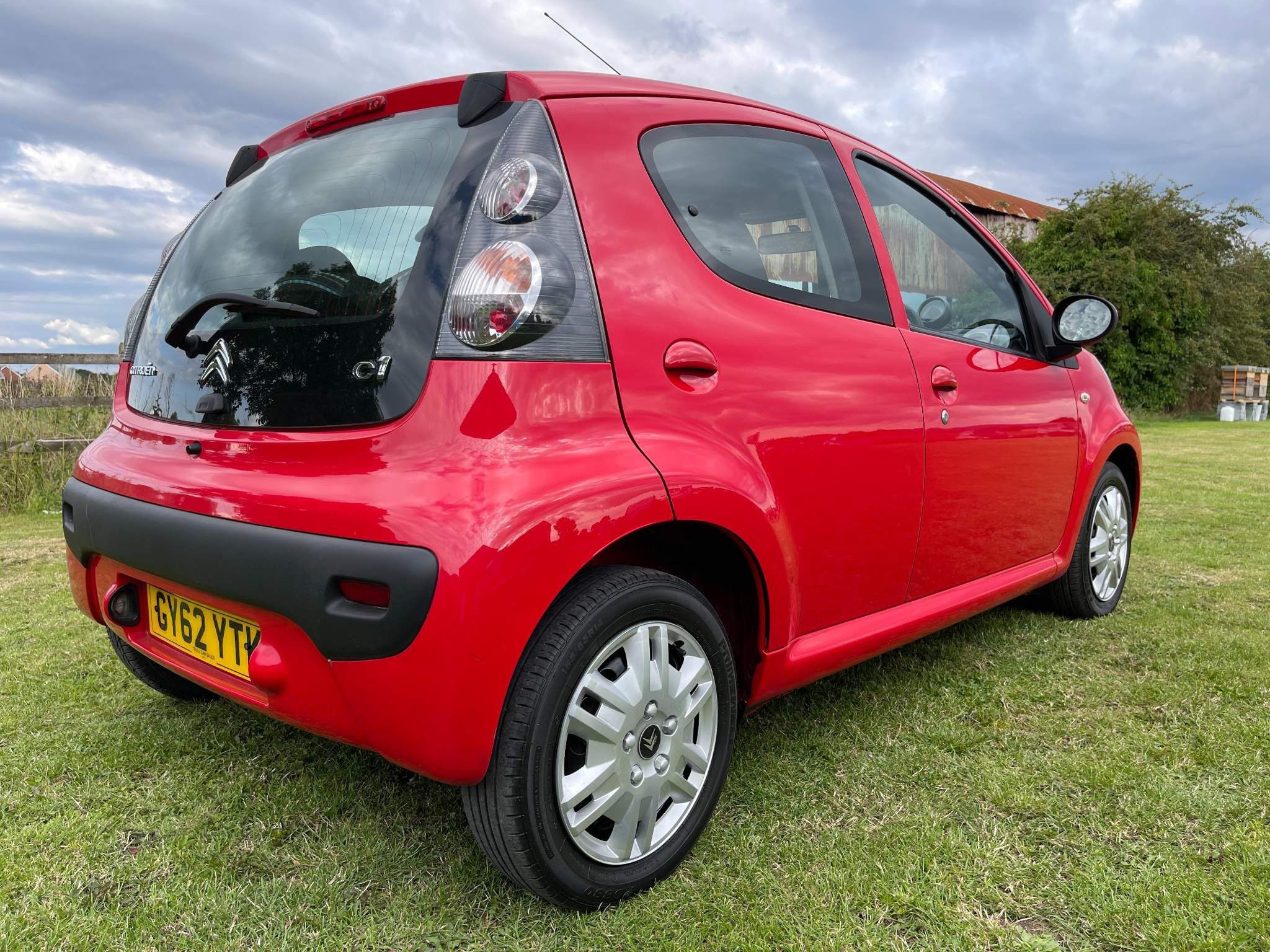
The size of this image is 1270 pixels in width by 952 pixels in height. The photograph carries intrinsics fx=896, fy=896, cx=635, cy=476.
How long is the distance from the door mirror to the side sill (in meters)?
0.82

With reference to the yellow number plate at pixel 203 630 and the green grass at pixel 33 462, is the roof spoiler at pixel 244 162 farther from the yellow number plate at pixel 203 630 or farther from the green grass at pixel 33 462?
the green grass at pixel 33 462

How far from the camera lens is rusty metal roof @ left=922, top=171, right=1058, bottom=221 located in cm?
2475

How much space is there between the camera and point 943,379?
8.36ft

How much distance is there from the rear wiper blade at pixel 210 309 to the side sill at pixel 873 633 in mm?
1258

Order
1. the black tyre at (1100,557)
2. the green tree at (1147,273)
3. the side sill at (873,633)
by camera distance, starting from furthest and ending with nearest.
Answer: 1. the green tree at (1147,273)
2. the black tyre at (1100,557)
3. the side sill at (873,633)

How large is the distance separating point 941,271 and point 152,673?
2685mm

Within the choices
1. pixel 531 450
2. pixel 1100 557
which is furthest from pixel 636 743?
pixel 1100 557

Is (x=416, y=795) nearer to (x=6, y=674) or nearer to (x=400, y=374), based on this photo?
(x=400, y=374)

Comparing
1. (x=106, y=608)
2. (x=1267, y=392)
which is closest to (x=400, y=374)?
(x=106, y=608)

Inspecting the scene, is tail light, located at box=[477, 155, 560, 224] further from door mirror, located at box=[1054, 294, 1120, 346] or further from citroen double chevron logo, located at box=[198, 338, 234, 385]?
door mirror, located at box=[1054, 294, 1120, 346]

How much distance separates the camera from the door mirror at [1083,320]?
312 centimetres

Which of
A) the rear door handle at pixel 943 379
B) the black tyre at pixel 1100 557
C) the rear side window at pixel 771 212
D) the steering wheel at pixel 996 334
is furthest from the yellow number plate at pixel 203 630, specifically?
the black tyre at pixel 1100 557

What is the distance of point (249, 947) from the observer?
1.63 metres

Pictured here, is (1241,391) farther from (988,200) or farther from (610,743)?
(610,743)
